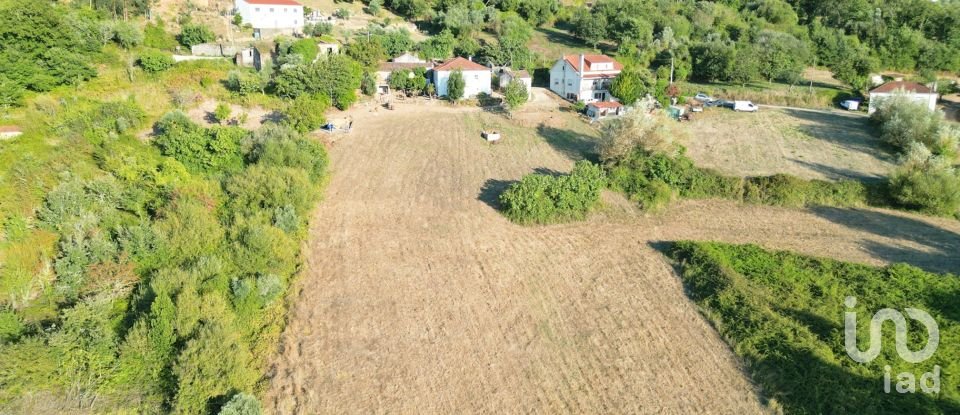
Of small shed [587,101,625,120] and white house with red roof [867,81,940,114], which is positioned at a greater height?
white house with red roof [867,81,940,114]

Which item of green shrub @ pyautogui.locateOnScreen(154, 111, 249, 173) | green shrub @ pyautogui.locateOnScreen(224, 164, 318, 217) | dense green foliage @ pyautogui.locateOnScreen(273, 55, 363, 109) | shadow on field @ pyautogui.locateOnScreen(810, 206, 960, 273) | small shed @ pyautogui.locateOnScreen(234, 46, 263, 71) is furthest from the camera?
small shed @ pyautogui.locateOnScreen(234, 46, 263, 71)

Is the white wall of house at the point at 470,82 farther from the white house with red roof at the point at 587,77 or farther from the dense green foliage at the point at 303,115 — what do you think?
the dense green foliage at the point at 303,115

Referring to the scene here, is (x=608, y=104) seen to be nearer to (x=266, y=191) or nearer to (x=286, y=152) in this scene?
(x=286, y=152)

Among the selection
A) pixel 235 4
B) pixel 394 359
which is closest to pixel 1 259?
pixel 394 359

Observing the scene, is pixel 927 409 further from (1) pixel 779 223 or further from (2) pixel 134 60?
(2) pixel 134 60

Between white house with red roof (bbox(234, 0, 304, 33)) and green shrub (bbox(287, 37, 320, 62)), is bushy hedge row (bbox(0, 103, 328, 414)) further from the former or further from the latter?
white house with red roof (bbox(234, 0, 304, 33))

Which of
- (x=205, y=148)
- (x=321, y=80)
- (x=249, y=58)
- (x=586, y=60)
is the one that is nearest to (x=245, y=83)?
(x=321, y=80)

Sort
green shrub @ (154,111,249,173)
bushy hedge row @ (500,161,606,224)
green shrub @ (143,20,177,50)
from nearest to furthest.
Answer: bushy hedge row @ (500,161,606,224) → green shrub @ (154,111,249,173) → green shrub @ (143,20,177,50)

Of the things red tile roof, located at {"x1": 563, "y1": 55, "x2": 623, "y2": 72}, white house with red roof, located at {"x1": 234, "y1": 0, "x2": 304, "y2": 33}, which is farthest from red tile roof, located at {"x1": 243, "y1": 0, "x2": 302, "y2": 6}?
red tile roof, located at {"x1": 563, "y1": 55, "x2": 623, "y2": 72}
